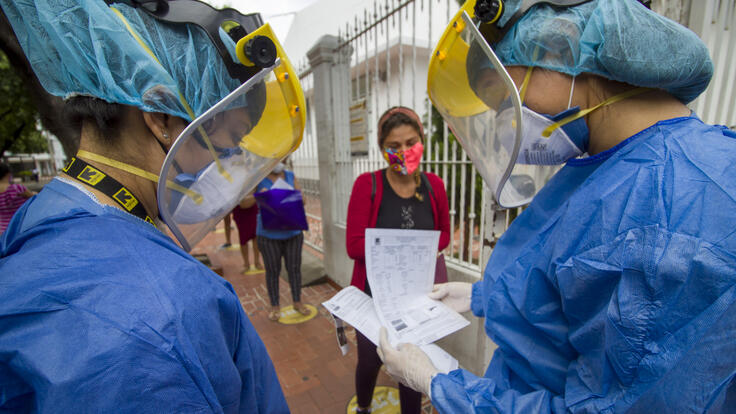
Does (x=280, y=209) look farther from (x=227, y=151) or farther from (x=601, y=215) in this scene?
(x=601, y=215)

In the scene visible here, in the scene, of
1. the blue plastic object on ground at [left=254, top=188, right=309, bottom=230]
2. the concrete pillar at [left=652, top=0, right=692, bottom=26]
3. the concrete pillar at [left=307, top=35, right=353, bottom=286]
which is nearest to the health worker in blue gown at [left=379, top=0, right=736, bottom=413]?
the concrete pillar at [left=652, top=0, right=692, bottom=26]

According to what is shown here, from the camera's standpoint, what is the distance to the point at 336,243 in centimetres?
458

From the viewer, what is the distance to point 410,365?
121 cm

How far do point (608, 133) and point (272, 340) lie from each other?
3.52 metres

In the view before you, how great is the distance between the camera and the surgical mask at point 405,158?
204 cm

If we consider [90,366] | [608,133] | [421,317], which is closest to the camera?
[90,366]

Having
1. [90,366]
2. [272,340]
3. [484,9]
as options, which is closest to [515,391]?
[90,366]

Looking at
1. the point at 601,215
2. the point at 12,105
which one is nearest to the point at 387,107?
the point at 601,215

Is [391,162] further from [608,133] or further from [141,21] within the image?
[141,21]

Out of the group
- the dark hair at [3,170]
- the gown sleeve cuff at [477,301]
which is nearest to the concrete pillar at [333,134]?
the gown sleeve cuff at [477,301]

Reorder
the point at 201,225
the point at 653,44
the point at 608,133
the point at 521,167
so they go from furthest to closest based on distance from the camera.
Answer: the point at 521,167
the point at 201,225
the point at 608,133
the point at 653,44

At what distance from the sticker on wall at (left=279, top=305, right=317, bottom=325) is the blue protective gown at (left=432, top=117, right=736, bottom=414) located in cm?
315

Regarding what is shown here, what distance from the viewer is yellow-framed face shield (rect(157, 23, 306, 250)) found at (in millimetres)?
884

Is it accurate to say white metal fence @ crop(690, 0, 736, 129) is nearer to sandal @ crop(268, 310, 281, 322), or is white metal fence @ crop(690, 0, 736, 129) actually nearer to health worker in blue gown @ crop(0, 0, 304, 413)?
health worker in blue gown @ crop(0, 0, 304, 413)
